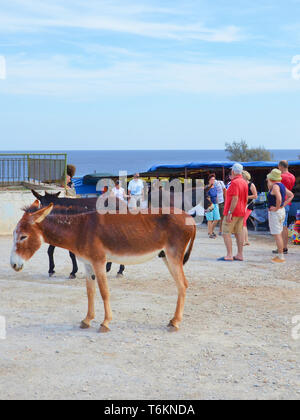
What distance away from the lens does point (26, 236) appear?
6.75 metres

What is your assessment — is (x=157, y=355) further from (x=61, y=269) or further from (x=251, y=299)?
(x=61, y=269)

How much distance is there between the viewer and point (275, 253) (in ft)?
41.9

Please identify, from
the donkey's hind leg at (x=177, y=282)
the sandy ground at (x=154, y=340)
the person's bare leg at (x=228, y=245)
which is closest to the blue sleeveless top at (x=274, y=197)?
the person's bare leg at (x=228, y=245)

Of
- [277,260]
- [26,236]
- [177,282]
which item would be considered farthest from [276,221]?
[26,236]

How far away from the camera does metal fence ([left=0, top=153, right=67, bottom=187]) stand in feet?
59.2

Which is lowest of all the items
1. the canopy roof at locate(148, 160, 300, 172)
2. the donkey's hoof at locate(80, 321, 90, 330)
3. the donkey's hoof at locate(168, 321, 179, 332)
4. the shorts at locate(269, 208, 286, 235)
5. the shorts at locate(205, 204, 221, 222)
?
the donkey's hoof at locate(80, 321, 90, 330)

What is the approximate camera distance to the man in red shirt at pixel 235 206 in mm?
11391

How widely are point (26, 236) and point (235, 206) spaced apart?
5.74 meters

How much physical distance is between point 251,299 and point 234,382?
3.35 m

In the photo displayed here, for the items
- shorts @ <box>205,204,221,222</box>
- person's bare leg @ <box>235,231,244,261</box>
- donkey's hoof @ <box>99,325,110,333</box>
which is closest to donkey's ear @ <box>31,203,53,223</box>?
donkey's hoof @ <box>99,325,110,333</box>

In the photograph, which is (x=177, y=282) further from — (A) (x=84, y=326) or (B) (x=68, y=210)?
(B) (x=68, y=210)

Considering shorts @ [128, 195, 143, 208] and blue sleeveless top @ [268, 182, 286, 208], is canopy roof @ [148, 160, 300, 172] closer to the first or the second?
shorts @ [128, 195, 143, 208]

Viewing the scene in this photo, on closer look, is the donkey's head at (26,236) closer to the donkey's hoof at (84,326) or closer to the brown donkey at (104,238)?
the brown donkey at (104,238)
